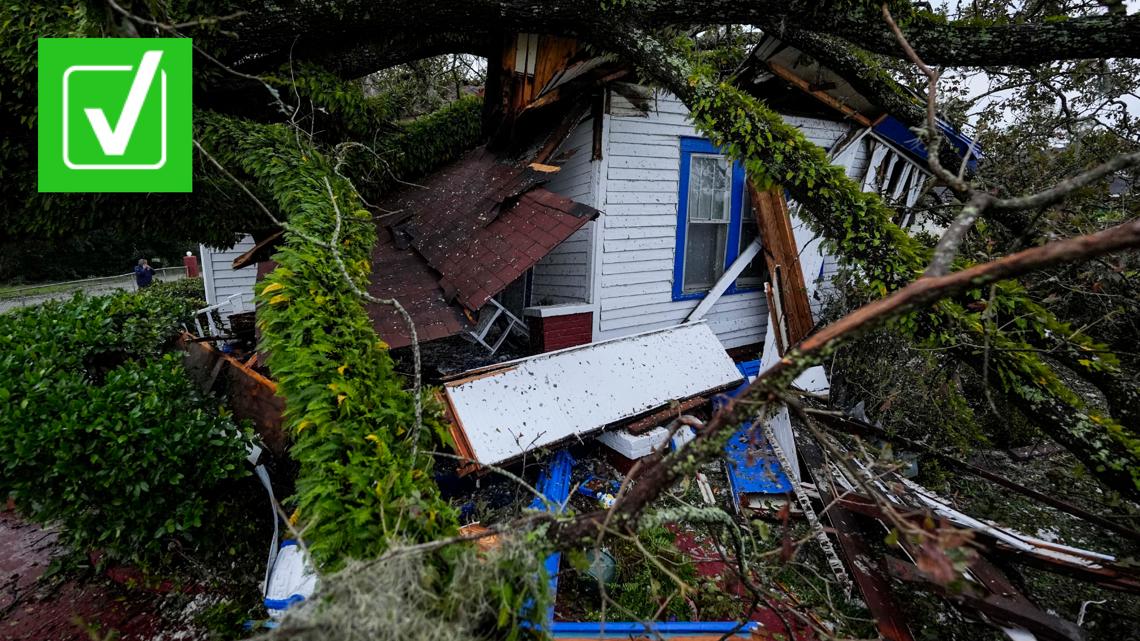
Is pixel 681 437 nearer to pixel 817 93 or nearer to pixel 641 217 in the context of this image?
pixel 641 217

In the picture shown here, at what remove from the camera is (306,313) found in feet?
9.24

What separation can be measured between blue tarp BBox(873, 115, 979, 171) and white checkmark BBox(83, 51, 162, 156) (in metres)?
8.56

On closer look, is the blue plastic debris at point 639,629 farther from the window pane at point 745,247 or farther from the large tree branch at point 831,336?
the window pane at point 745,247

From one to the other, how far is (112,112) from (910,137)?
9.50 meters

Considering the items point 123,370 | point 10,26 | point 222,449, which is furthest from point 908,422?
point 10,26

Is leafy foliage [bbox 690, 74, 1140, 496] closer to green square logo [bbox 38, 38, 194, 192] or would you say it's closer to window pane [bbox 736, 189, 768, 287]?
window pane [bbox 736, 189, 768, 287]

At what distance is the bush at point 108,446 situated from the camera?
3.00m

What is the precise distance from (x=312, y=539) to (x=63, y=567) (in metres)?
3.33

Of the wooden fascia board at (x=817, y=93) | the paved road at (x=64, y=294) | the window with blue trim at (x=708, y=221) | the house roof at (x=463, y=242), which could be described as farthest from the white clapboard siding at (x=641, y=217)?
the paved road at (x=64, y=294)

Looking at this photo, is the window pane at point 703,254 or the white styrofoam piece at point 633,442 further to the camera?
the window pane at point 703,254

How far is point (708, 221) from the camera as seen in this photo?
666 centimetres

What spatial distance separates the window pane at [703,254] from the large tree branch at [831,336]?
5414 mm

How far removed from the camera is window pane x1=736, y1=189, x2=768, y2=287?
691cm

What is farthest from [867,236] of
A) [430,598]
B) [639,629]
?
[430,598]
